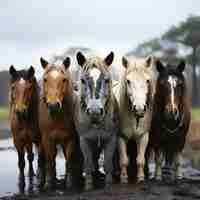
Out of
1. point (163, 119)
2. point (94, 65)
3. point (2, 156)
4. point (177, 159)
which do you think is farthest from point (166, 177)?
point (2, 156)

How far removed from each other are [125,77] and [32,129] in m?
2.10

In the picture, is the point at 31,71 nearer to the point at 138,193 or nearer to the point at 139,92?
the point at 139,92

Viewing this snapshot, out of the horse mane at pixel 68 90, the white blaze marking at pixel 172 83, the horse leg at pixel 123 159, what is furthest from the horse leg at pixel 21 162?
the white blaze marking at pixel 172 83

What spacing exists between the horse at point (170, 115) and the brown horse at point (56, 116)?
4.91ft

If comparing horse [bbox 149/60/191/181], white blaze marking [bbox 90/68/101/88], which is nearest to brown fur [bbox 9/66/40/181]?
white blaze marking [bbox 90/68/101/88]

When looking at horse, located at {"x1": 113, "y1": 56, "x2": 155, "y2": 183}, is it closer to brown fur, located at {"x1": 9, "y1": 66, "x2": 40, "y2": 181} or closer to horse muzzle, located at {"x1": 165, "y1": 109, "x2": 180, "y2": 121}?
horse muzzle, located at {"x1": 165, "y1": 109, "x2": 180, "y2": 121}

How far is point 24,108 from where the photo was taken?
33.2ft

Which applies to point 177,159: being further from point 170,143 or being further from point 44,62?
point 44,62

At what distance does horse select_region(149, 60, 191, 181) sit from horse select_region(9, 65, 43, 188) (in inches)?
84.3

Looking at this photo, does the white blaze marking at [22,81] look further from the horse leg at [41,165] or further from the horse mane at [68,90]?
the horse leg at [41,165]

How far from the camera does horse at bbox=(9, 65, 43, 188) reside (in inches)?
402

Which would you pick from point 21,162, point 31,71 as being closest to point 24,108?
point 31,71

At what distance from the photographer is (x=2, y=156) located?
18.8m

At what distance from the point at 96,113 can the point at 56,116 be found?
1.02m
